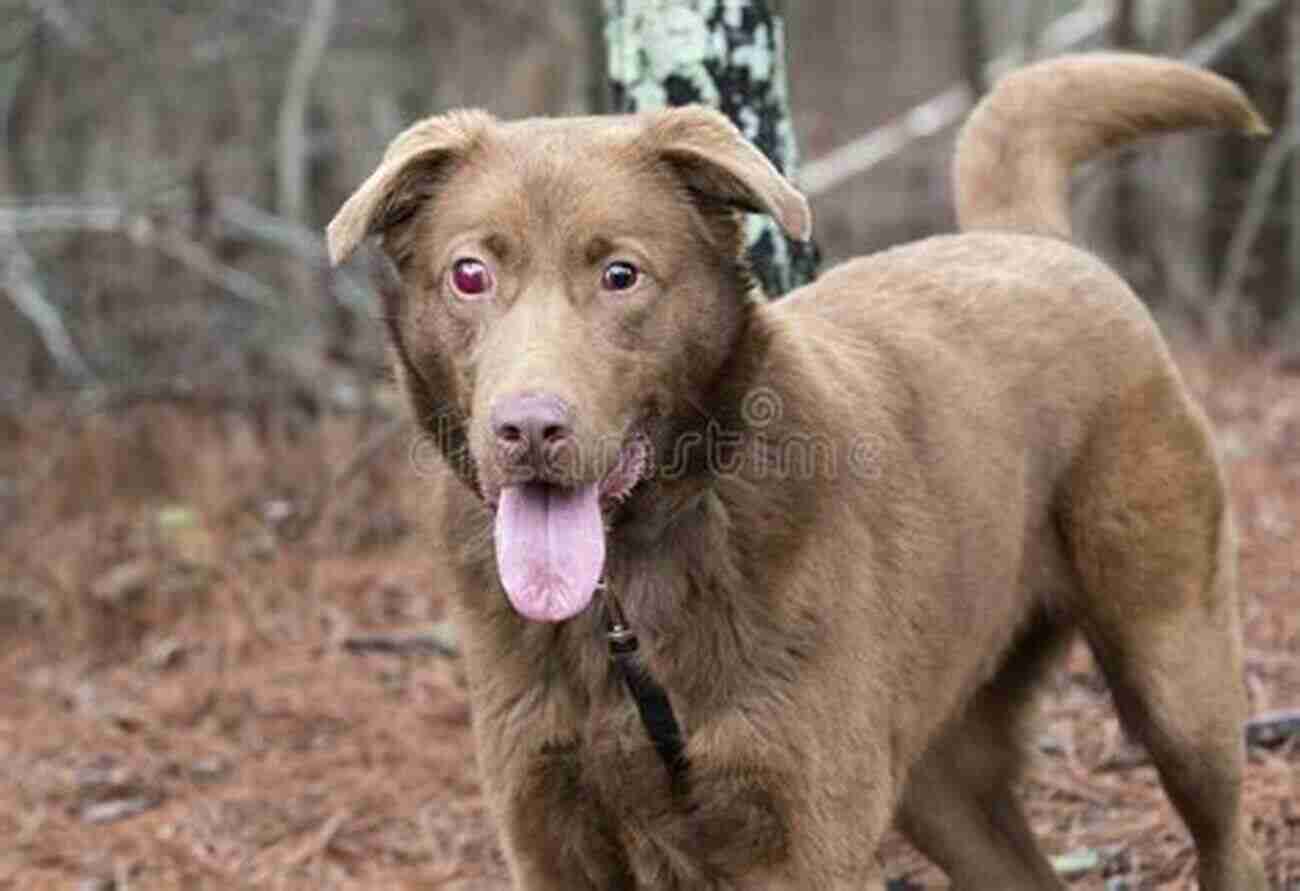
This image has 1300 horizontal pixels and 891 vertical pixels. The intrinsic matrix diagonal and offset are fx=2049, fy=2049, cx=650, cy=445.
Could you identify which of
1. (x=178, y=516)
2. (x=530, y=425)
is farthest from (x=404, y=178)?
(x=178, y=516)

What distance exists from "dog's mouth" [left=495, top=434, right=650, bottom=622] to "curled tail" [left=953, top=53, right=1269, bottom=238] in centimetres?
205

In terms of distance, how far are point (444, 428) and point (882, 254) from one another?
1431mm

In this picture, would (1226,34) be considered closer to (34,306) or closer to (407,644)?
(407,644)

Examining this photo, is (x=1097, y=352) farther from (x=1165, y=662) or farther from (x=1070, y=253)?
(x=1165, y=662)

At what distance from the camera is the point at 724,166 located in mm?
3510

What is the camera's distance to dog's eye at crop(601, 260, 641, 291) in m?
3.54

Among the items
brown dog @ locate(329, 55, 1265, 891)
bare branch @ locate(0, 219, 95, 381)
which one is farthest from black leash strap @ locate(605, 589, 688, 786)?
bare branch @ locate(0, 219, 95, 381)

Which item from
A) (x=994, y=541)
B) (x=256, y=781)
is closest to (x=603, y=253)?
(x=994, y=541)

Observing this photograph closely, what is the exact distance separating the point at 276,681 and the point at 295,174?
5.82 m

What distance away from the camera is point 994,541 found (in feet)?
14.3

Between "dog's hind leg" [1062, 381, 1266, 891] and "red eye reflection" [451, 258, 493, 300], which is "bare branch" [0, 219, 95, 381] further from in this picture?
"red eye reflection" [451, 258, 493, 300]

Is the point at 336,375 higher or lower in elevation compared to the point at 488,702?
lower

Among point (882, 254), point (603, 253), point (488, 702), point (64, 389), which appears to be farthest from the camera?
point (64, 389)

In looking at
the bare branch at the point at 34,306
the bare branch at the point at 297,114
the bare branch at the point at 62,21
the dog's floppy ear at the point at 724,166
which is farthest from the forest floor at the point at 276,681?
the bare branch at the point at 297,114
